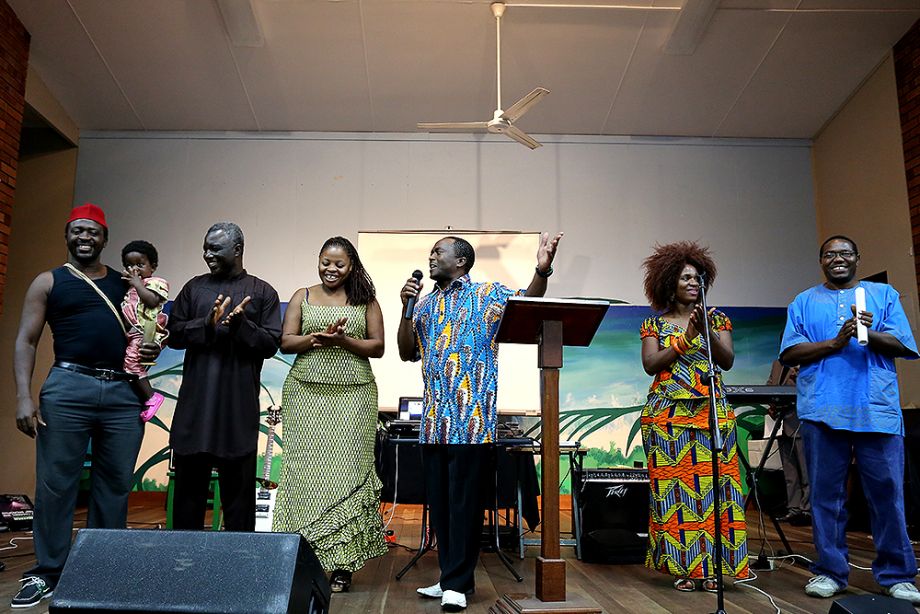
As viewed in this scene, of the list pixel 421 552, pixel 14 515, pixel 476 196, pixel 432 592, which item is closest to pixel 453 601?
pixel 432 592

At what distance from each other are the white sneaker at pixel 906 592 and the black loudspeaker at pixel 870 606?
1.23 m

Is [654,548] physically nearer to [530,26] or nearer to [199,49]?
[530,26]

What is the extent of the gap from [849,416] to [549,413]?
4.89 ft

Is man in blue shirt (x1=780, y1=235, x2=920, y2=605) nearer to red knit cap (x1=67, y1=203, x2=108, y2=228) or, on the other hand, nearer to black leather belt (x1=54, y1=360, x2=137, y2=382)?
black leather belt (x1=54, y1=360, x2=137, y2=382)

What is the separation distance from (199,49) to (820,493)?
5994mm

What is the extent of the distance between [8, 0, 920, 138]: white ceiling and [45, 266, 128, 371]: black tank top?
3715 millimetres

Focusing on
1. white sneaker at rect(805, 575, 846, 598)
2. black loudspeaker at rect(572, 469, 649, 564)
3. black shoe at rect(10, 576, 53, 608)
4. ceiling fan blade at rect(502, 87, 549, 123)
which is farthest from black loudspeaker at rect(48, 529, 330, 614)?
ceiling fan blade at rect(502, 87, 549, 123)

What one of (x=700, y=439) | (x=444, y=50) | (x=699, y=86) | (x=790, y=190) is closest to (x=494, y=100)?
(x=444, y=50)

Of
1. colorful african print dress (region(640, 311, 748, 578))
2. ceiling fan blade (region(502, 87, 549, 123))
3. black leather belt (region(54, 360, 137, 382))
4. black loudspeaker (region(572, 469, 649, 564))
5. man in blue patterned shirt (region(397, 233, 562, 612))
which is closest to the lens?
man in blue patterned shirt (region(397, 233, 562, 612))

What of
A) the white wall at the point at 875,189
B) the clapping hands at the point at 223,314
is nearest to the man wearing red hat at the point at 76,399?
the clapping hands at the point at 223,314

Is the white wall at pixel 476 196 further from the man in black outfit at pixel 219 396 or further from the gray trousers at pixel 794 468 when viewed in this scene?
the man in black outfit at pixel 219 396

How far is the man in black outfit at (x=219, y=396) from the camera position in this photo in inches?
114

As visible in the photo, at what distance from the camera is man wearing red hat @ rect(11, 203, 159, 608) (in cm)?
300

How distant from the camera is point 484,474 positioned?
2.99 meters
